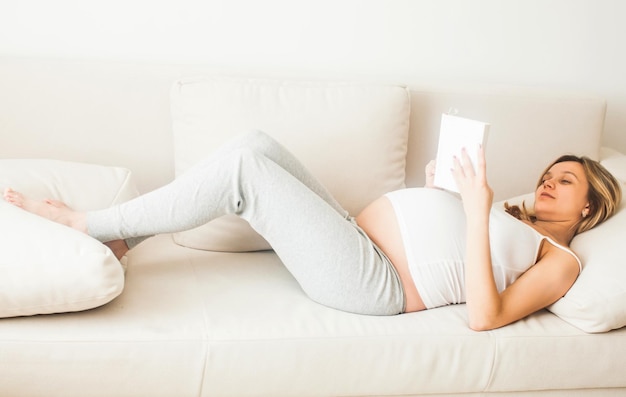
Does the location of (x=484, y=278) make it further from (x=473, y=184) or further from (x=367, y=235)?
(x=367, y=235)

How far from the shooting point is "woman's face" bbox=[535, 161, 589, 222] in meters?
1.99

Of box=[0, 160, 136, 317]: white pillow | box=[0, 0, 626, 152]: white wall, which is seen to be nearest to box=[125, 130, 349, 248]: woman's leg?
box=[0, 160, 136, 317]: white pillow

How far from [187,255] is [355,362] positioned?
61 centimetres

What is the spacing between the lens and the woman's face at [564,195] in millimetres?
1990

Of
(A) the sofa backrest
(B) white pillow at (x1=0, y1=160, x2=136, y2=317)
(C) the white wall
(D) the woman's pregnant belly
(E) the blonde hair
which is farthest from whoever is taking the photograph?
(C) the white wall

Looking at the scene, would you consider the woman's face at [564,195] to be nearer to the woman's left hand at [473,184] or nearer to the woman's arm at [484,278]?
the woman's arm at [484,278]

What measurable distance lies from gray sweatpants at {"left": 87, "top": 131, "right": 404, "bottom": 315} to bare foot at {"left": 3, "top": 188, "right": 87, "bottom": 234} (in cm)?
3

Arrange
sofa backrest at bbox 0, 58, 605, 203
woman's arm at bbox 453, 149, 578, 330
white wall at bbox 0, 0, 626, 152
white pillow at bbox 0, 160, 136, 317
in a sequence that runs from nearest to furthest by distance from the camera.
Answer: white pillow at bbox 0, 160, 136, 317
woman's arm at bbox 453, 149, 578, 330
sofa backrest at bbox 0, 58, 605, 203
white wall at bbox 0, 0, 626, 152

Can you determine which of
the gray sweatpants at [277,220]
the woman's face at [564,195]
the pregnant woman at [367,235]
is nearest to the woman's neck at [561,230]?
the woman's face at [564,195]

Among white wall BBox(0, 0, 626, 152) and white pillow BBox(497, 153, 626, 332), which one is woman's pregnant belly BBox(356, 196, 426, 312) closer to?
white pillow BBox(497, 153, 626, 332)

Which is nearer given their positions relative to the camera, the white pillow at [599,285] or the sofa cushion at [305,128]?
the white pillow at [599,285]

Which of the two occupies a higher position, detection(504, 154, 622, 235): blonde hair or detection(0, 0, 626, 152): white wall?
detection(0, 0, 626, 152): white wall

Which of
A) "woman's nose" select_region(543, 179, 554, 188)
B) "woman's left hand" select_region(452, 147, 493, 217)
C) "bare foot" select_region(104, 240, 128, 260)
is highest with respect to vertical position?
"woman's left hand" select_region(452, 147, 493, 217)

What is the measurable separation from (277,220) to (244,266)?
0.29 meters
